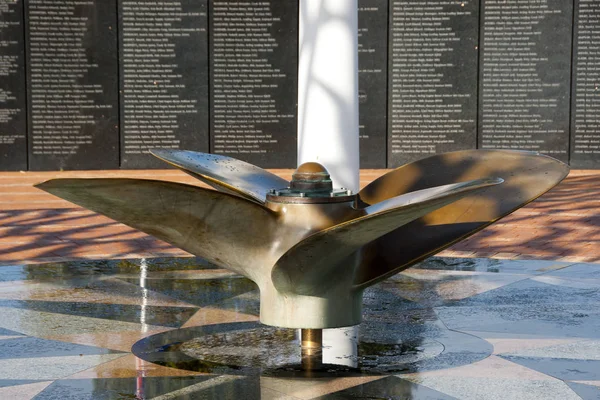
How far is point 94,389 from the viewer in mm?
4148

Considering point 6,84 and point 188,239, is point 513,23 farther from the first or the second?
point 188,239

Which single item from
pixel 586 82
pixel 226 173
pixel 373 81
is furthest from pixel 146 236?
pixel 586 82

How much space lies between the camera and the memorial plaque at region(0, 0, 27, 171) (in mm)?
14805

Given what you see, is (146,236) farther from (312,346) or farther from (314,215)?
(314,215)

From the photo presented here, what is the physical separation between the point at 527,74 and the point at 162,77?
16.7ft

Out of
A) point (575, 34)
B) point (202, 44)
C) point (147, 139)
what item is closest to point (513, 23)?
point (575, 34)

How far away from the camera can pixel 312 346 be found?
4.91 meters

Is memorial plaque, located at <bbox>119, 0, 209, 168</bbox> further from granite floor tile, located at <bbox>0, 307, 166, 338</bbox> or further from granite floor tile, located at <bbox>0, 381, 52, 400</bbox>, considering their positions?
granite floor tile, located at <bbox>0, 381, 52, 400</bbox>

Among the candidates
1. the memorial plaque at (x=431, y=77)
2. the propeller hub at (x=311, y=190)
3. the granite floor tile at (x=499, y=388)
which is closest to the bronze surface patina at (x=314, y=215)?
the propeller hub at (x=311, y=190)

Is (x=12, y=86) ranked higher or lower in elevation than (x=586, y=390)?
higher

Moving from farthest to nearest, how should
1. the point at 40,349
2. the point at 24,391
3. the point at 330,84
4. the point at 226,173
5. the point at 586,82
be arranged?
the point at 586,82 < the point at 330,84 < the point at 226,173 < the point at 40,349 < the point at 24,391

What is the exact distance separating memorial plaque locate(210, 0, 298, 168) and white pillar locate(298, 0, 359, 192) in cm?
849

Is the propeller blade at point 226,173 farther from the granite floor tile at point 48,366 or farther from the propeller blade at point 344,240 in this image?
the granite floor tile at point 48,366

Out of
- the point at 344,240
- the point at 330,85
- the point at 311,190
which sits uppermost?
the point at 330,85
